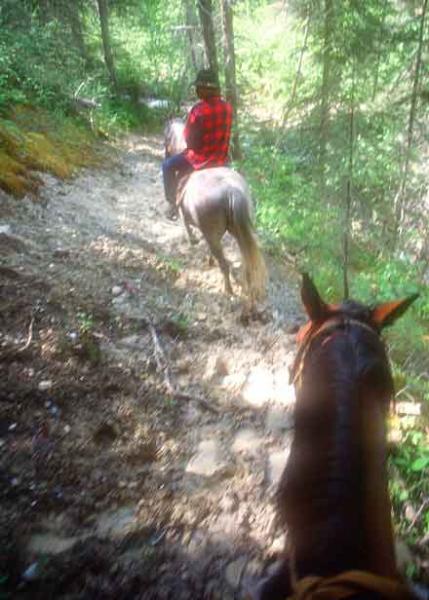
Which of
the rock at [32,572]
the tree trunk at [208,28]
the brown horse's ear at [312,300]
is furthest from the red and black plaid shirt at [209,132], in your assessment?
the rock at [32,572]

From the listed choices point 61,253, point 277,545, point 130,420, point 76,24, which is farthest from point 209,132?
point 76,24

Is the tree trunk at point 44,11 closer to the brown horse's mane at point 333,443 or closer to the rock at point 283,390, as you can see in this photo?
the rock at point 283,390

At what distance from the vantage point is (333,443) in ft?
5.68

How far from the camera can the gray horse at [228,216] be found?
5492 mm

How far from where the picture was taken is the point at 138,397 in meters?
4.03

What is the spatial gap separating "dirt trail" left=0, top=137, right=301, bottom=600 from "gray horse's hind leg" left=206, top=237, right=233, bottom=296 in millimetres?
180

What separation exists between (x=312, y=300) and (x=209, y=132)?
4513 millimetres

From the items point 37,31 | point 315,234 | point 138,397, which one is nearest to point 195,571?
point 138,397

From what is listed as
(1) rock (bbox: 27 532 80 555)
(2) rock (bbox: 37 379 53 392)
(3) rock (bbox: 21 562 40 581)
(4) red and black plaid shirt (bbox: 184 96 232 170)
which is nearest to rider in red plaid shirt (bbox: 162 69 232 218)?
(4) red and black plaid shirt (bbox: 184 96 232 170)

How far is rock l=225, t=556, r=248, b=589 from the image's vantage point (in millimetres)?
2840

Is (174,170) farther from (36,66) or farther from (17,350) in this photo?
(36,66)

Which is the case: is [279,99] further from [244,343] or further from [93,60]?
[244,343]

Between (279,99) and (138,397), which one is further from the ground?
(279,99)

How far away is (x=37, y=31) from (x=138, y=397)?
12.1 metres
